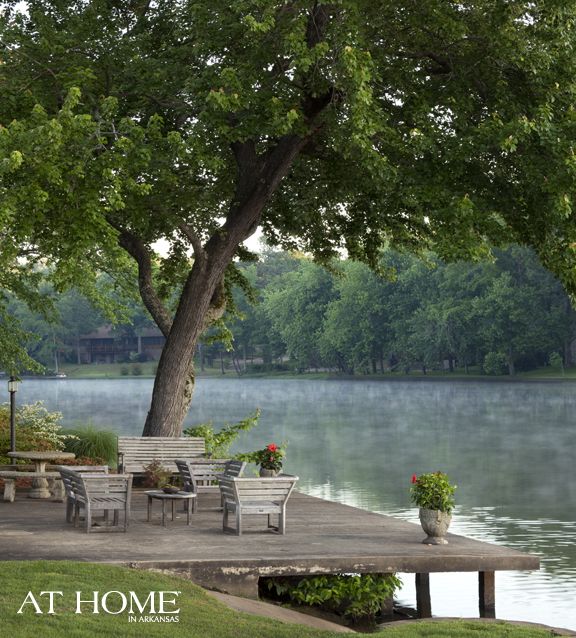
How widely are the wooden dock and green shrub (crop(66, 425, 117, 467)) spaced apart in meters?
10.2

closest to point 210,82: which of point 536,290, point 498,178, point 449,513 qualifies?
point 498,178

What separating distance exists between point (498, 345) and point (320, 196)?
7978 centimetres

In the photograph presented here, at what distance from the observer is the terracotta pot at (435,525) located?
46.3ft

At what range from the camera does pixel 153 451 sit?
19.4 m

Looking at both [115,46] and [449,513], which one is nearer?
[449,513]

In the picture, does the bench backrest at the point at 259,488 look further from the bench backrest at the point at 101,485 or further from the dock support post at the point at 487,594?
the dock support post at the point at 487,594

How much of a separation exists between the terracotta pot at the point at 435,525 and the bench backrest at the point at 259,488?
5.66ft

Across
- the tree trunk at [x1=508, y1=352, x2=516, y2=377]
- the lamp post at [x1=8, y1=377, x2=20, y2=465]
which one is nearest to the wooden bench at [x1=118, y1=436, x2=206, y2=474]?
the lamp post at [x1=8, y1=377, x2=20, y2=465]

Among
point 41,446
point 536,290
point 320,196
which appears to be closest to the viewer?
point 320,196

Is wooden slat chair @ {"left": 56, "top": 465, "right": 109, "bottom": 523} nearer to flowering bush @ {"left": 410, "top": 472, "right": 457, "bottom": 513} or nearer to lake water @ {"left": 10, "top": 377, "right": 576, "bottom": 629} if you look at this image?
flowering bush @ {"left": 410, "top": 472, "right": 457, "bottom": 513}

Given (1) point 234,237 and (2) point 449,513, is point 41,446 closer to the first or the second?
(1) point 234,237

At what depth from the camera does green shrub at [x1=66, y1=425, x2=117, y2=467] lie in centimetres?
2641

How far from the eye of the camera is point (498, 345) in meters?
101

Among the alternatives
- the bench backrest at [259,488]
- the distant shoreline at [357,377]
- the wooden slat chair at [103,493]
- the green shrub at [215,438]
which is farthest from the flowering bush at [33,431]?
the distant shoreline at [357,377]
